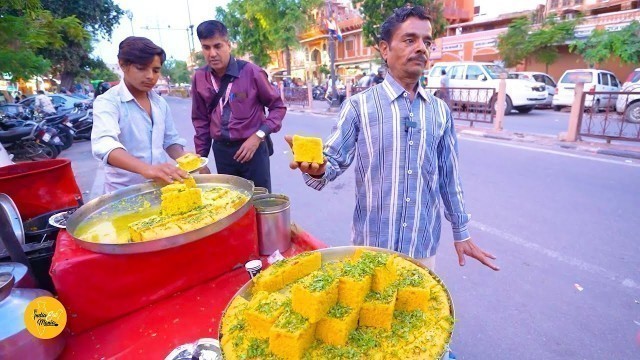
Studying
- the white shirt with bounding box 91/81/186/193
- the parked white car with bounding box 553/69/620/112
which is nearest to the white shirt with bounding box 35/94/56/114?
the white shirt with bounding box 91/81/186/193

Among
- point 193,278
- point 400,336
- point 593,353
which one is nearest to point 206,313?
point 193,278

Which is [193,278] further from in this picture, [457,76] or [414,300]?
[457,76]

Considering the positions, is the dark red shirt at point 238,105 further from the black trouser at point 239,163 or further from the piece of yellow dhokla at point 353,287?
the piece of yellow dhokla at point 353,287

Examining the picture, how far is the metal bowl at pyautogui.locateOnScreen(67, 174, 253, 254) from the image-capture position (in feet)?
4.05

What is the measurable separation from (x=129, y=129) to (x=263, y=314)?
5.64 ft

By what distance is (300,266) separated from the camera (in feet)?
4.41

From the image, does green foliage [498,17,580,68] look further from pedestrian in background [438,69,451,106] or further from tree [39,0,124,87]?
tree [39,0,124,87]

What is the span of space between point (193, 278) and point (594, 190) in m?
5.88

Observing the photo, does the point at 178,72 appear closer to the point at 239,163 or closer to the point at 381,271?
the point at 239,163

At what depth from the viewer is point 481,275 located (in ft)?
10.9

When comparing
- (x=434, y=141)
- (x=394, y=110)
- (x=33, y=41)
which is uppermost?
(x=33, y=41)

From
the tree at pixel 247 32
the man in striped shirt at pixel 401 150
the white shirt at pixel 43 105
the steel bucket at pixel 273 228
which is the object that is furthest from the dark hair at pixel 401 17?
the tree at pixel 247 32

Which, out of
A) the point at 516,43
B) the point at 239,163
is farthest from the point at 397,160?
the point at 516,43

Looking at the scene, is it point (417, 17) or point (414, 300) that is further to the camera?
point (417, 17)
